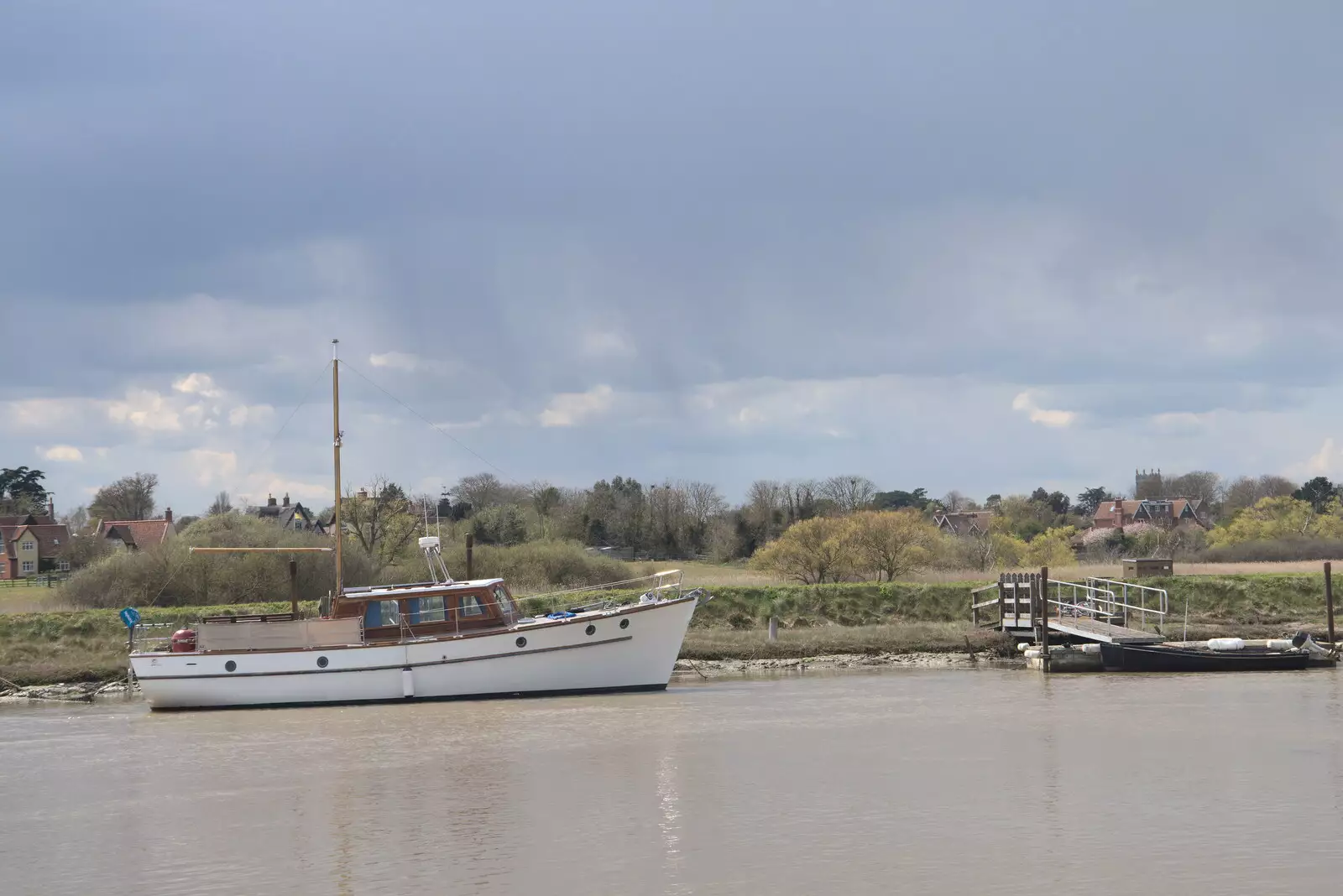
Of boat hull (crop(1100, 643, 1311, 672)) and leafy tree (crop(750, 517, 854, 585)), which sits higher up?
leafy tree (crop(750, 517, 854, 585))

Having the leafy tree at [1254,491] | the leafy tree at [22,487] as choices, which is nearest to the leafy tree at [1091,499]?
the leafy tree at [1254,491]

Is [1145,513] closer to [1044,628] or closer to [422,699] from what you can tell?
[1044,628]

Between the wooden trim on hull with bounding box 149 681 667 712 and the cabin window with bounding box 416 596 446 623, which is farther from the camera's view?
the cabin window with bounding box 416 596 446 623

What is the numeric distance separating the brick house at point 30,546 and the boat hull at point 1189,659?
82.4 metres

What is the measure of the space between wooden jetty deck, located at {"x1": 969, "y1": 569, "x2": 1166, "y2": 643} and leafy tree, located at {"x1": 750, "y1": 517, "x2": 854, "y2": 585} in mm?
9851

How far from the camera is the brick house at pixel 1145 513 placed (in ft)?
417

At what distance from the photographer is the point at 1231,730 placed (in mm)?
23609

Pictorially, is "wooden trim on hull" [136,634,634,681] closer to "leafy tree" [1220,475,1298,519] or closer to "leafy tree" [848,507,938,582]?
"leafy tree" [848,507,938,582]

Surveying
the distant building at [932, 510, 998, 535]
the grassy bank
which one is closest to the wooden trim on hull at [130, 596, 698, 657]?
the grassy bank

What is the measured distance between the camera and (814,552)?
54.4 metres

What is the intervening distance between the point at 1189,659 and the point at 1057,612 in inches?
282

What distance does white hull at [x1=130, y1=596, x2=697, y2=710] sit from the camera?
30797mm

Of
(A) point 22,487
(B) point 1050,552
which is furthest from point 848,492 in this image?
(A) point 22,487

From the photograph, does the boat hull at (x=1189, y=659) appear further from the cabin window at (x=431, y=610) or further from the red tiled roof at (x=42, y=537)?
the red tiled roof at (x=42, y=537)
